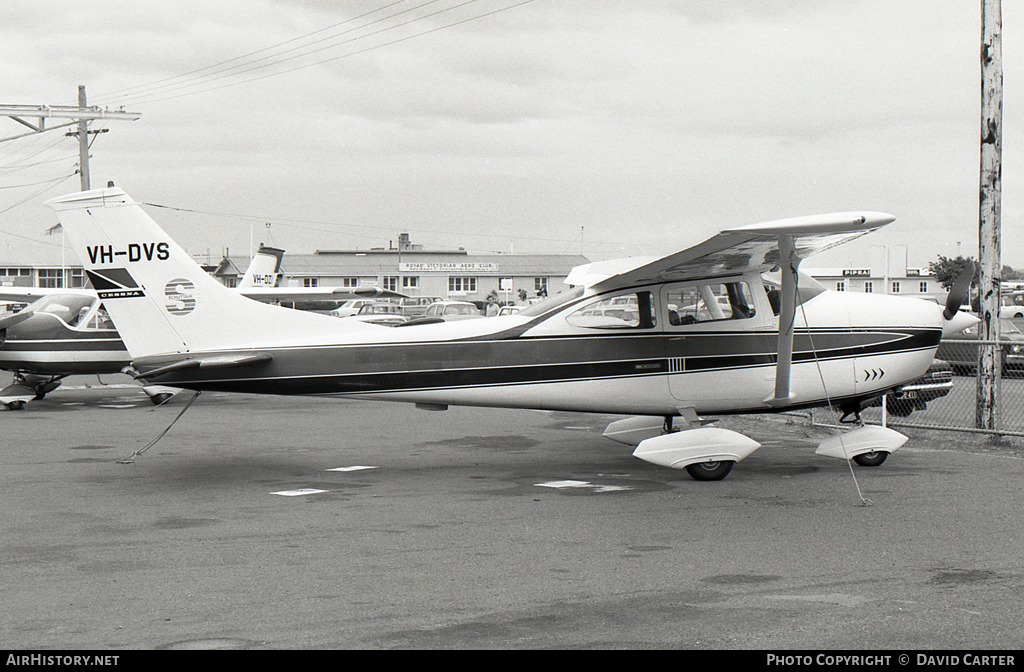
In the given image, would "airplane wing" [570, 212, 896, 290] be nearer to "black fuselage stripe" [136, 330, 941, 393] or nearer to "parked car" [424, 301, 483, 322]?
"black fuselage stripe" [136, 330, 941, 393]

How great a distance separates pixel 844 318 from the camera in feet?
31.3

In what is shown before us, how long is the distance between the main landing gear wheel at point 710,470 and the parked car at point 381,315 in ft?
59.6

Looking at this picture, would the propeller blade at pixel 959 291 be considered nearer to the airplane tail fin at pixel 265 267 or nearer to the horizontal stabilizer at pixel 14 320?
the horizontal stabilizer at pixel 14 320

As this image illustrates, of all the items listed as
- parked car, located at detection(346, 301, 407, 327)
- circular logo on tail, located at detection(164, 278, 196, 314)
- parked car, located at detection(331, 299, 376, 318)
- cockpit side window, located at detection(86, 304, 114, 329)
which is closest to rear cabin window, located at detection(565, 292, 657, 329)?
circular logo on tail, located at detection(164, 278, 196, 314)

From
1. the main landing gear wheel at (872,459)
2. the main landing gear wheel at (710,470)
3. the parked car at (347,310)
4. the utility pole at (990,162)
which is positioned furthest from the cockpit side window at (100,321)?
the parked car at (347,310)

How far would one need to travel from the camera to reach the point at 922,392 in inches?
470

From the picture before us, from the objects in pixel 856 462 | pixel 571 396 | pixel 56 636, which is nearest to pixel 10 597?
pixel 56 636

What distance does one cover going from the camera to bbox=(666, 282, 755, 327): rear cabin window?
933cm

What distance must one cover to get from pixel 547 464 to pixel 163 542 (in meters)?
4.47

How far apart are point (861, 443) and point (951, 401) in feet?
24.3

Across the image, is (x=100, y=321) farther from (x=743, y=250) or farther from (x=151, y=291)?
(x=743, y=250)

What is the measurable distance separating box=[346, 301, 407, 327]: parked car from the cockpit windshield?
10.0 m

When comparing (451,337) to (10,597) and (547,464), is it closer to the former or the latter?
(547,464)

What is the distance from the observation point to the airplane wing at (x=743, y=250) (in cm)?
718
